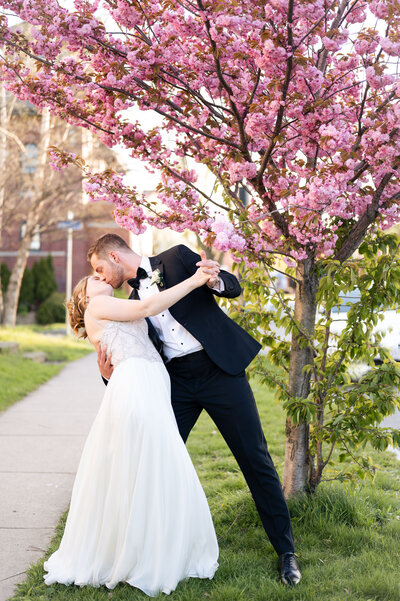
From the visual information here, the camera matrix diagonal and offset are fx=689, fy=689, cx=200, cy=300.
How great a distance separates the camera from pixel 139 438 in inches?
136

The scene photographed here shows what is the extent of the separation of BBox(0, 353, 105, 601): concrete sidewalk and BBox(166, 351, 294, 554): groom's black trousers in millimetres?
1371


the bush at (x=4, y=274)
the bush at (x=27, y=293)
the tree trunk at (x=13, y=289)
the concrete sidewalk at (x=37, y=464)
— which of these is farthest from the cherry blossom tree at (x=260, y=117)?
the bush at (x=4, y=274)

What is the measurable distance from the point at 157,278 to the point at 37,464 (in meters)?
3.43

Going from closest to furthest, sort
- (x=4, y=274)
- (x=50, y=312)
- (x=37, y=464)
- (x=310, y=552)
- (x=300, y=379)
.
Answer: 1. (x=310, y=552)
2. (x=300, y=379)
3. (x=37, y=464)
4. (x=50, y=312)
5. (x=4, y=274)

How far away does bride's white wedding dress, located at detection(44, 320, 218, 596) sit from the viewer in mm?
3389

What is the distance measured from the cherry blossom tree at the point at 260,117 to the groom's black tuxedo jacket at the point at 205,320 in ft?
0.84

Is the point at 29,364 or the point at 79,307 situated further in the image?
the point at 29,364

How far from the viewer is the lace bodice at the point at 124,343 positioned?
3613 mm

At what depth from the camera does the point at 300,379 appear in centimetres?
438

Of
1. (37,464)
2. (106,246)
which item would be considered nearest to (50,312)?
(37,464)

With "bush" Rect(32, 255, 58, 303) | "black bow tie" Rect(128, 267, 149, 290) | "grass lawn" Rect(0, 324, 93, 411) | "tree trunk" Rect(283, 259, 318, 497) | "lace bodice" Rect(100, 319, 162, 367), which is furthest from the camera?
"bush" Rect(32, 255, 58, 303)

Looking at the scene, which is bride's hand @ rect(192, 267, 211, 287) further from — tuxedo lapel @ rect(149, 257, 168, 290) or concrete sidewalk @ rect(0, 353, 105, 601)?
concrete sidewalk @ rect(0, 353, 105, 601)

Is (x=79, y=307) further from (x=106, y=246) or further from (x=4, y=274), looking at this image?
(x=4, y=274)

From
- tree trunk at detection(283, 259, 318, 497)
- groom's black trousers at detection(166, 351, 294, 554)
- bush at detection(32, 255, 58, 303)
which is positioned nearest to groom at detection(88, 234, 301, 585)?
groom's black trousers at detection(166, 351, 294, 554)
